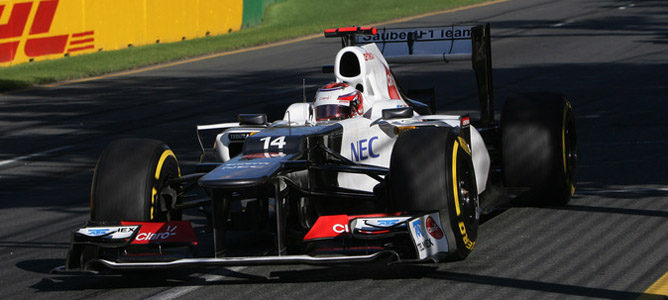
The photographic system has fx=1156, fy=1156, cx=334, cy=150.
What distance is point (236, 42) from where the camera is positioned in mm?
27344

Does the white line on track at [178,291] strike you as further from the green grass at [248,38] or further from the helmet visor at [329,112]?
the green grass at [248,38]

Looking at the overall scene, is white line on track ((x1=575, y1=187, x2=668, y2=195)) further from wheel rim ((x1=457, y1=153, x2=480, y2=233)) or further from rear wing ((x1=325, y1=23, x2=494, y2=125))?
wheel rim ((x1=457, y1=153, x2=480, y2=233))

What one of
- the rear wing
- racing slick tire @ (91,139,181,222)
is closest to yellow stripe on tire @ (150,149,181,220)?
racing slick tire @ (91,139,181,222)

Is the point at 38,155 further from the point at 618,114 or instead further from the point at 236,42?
the point at 236,42

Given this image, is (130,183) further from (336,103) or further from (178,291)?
(336,103)

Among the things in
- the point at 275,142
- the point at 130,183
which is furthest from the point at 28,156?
the point at 275,142

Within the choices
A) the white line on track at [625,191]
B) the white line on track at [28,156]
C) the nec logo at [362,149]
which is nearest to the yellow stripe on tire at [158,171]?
the nec logo at [362,149]

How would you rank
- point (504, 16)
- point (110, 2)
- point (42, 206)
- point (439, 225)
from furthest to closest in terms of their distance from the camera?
point (504, 16), point (110, 2), point (42, 206), point (439, 225)

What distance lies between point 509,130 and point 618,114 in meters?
6.60

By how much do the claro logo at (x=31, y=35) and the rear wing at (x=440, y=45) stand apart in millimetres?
11894

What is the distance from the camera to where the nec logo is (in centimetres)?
893

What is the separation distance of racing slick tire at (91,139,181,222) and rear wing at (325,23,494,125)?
10.3ft

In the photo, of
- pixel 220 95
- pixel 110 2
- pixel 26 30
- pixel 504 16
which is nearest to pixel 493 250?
pixel 220 95

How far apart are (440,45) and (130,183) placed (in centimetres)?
458
